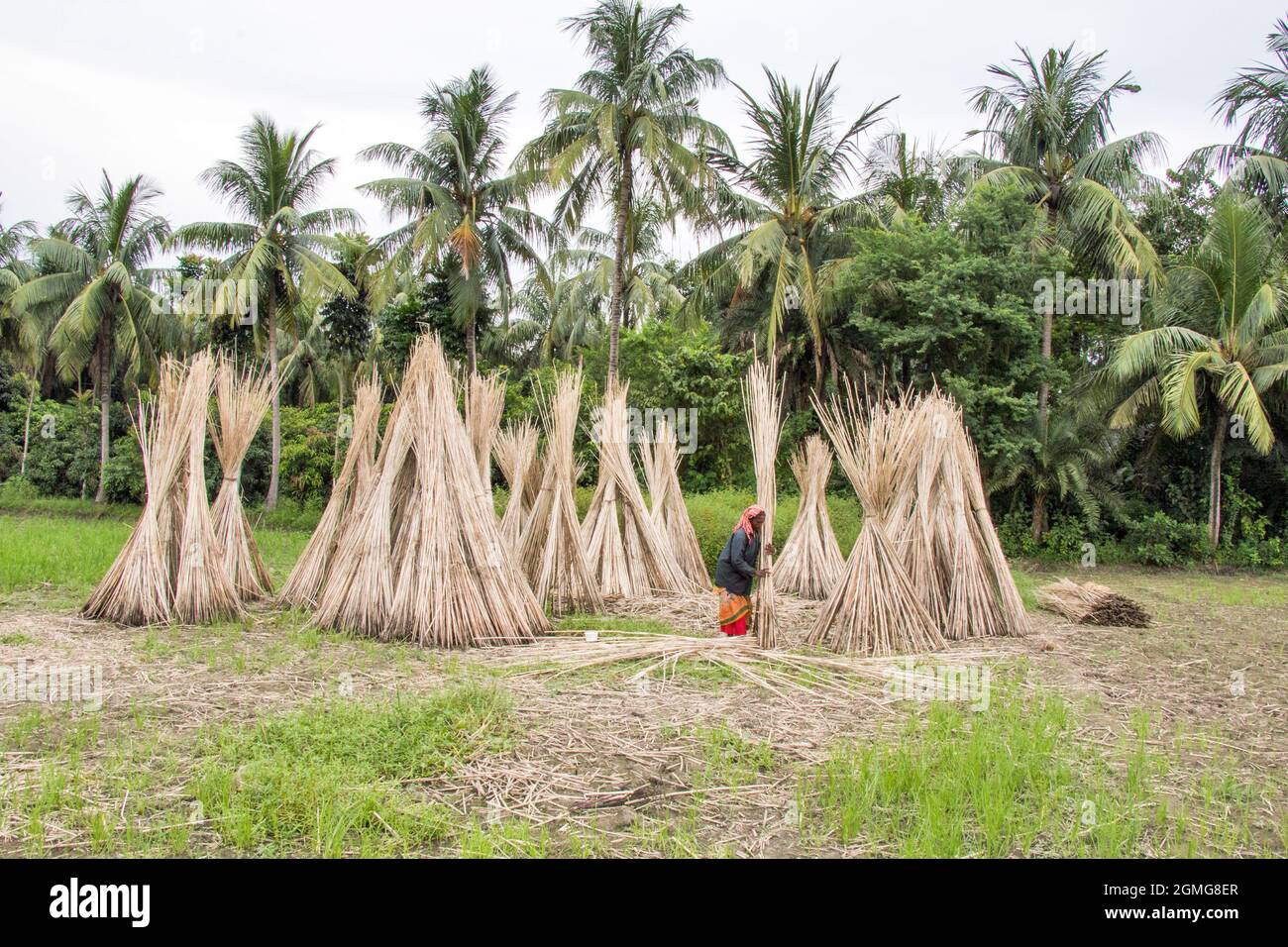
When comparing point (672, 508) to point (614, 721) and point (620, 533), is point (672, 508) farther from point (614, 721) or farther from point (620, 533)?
point (614, 721)

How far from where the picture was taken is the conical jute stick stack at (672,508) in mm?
10328

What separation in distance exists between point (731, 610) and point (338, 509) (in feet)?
11.9

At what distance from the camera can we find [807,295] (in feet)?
56.4

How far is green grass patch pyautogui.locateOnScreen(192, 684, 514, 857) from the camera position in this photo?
129 inches

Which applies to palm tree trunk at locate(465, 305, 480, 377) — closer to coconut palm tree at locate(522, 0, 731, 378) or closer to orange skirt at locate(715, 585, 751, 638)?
coconut palm tree at locate(522, 0, 731, 378)

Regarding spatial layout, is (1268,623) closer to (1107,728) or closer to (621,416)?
(1107,728)

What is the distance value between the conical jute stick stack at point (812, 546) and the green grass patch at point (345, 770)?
554 cm

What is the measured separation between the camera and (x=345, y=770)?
3.81 m

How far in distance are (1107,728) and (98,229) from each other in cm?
2316

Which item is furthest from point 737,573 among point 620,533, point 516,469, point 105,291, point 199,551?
point 105,291

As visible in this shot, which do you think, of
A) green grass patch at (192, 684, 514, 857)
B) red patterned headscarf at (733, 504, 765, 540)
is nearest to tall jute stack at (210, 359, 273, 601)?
green grass patch at (192, 684, 514, 857)

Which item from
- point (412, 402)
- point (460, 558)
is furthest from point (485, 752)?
point (412, 402)

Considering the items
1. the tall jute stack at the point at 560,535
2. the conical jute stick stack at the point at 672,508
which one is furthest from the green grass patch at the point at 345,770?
the conical jute stick stack at the point at 672,508

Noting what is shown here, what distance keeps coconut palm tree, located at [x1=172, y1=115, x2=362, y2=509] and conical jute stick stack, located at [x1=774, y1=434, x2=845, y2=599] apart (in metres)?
12.2
